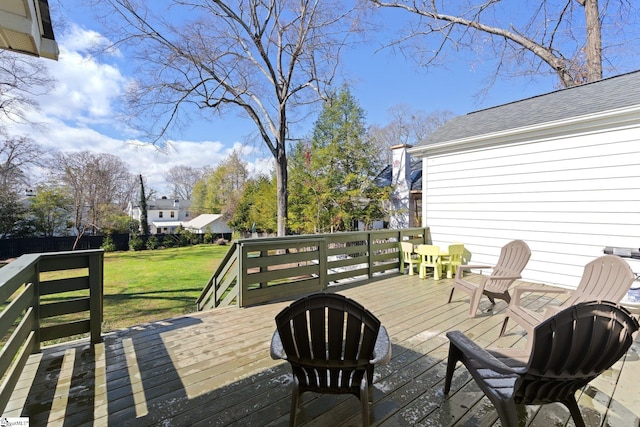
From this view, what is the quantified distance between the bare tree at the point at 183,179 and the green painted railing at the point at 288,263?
37776 mm

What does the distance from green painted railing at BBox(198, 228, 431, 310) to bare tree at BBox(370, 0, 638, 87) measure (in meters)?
8.98

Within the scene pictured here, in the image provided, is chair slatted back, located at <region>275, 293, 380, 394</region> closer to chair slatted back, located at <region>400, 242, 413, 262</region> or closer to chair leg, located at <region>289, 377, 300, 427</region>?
chair leg, located at <region>289, 377, 300, 427</region>

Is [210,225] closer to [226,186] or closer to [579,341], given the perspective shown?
[226,186]

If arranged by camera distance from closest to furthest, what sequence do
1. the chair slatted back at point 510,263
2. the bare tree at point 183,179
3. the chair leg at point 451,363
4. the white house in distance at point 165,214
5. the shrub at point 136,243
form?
the chair leg at point 451,363 < the chair slatted back at point 510,263 < the shrub at point 136,243 < the white house in distance at point 165,214 < the bare tree at point 183,179

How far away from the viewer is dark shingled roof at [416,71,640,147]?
16.5 ft

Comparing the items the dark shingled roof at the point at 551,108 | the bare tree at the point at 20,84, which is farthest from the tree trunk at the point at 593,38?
the bare tree at the point at 20,84

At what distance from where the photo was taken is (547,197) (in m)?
5.36

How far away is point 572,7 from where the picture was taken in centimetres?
1040

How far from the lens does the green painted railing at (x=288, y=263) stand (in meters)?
4.32

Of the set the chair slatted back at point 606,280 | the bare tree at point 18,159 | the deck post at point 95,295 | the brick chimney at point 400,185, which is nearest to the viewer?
the chair slatted back at point 606,280

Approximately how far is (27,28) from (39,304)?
2321 millimetres

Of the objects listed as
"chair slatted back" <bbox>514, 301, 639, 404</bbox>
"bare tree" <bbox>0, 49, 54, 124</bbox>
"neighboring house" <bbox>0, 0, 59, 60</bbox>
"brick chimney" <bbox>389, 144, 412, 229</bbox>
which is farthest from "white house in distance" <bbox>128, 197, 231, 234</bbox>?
"chair slatted back" <bbox>514, 301, 639, 404</bbox>

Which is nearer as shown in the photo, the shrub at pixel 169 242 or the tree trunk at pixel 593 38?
the tree trunk at pixel 593 38

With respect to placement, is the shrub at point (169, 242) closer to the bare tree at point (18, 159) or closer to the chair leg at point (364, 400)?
the bare tree at point (18, 159)
